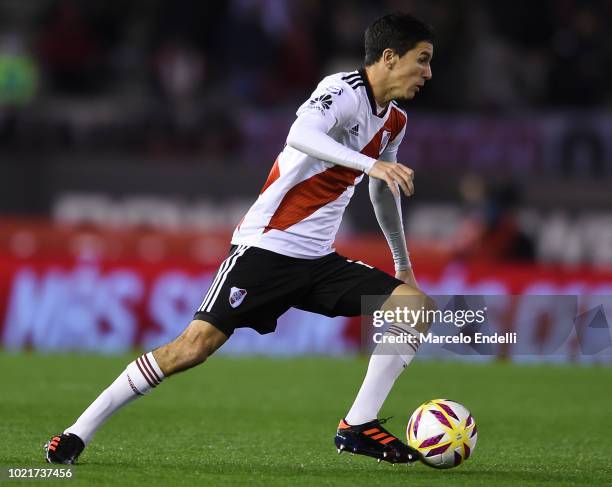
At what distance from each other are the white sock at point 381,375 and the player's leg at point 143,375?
0.86 metres

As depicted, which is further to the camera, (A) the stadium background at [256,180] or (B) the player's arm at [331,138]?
(A) the stadium background at [256,180]

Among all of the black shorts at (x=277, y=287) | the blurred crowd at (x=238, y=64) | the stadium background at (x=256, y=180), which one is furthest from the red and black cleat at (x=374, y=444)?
the blurred crowd at (x=238, y=64)

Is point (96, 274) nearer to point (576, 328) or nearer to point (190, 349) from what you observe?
point (576, 328)

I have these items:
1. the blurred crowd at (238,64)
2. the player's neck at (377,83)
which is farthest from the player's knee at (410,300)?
the blurred crowd at (238,64)

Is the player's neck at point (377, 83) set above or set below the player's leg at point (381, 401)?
above

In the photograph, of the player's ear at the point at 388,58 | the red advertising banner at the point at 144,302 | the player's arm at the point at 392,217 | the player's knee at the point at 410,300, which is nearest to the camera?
the player's knee at the point at 410,300

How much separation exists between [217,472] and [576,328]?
25.1 ft

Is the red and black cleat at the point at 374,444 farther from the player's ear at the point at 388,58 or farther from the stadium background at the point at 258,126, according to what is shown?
the stadium background at the point at 258,126

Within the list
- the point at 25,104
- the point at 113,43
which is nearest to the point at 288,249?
the point at 25,104

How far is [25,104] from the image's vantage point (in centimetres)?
1758

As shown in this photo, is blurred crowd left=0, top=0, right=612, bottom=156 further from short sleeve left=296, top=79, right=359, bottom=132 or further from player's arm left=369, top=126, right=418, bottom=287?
short sleeve left=296, top=79, right=359, bottom=132

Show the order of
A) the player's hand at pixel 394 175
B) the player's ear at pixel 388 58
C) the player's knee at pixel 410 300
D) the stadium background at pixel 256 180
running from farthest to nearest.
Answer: the stadium background at pixel 256 180 → the player's ear at pixel 388 58 → the player's knee at pixel 410 300 → the player's hand at pixel 394 175

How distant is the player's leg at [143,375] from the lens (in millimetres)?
6379

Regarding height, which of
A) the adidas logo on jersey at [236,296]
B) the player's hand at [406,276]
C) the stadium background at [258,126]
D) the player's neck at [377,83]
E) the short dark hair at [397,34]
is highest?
the stadium background at [258,126]
